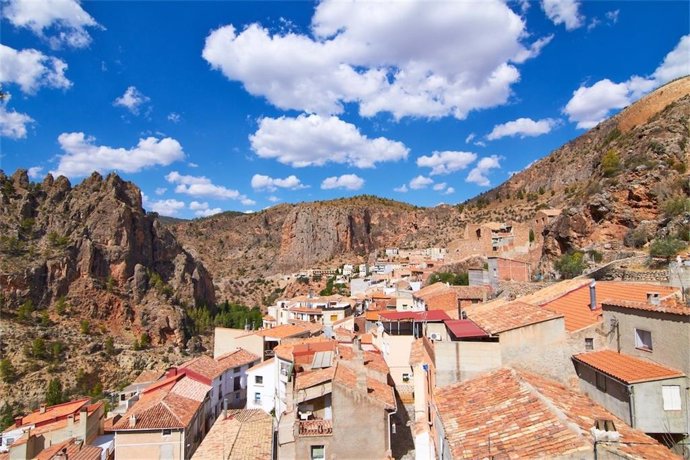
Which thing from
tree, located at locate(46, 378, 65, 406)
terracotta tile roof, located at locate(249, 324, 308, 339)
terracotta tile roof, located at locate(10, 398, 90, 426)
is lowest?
tree, located at locate(46, 378, 65, 406)

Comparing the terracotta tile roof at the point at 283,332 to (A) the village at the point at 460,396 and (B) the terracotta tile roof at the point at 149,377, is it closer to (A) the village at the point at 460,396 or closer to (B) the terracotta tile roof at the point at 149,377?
(A) the village at the point at 460,396

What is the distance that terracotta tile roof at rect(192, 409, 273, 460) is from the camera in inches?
703

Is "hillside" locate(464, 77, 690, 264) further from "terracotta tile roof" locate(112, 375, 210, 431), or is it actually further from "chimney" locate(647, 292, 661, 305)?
"terracotta tile roof" locate(112, 375, 210, 431)

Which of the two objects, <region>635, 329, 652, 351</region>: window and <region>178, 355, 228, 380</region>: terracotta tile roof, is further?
<region>178, 355, 228, 380</region>: terracotta tile roof

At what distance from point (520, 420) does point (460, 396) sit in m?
2.22

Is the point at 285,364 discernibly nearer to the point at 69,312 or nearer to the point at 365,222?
the point at 69,312

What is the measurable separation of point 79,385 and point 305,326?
35.6 metres

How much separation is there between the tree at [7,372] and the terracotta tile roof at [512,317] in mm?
60542

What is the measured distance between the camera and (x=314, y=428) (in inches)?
603

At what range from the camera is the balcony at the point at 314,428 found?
14.9 metres

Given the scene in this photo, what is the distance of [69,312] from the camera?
7256 cm

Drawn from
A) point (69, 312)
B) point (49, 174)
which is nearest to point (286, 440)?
point (69, 312)

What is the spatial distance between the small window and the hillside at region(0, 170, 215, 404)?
59.8m

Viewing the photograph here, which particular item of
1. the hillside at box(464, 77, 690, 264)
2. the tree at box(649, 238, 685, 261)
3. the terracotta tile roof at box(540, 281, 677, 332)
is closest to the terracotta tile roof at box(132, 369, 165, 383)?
the terracotta tile roof at box(540, 281, 677, 332)
